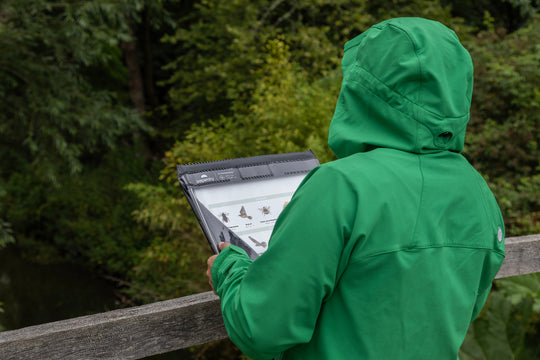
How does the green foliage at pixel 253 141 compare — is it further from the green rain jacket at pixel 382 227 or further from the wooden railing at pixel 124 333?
the green rain jacket at pixel 382 227

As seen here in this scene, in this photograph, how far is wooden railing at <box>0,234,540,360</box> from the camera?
4.33 ft

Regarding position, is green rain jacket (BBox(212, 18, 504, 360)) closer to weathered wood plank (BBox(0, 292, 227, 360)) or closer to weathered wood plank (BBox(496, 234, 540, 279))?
weathered wood plank (BBox(0, 292, 227, 360))

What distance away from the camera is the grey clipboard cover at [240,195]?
128cm

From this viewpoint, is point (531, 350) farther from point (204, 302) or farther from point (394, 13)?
point (394, 13)

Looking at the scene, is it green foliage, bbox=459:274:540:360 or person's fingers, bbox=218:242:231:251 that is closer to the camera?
person's fingers, bbox=218:242:231:251

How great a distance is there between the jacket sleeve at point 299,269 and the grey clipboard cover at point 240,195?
0.29 meters

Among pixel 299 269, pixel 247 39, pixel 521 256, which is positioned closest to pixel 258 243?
pixel 299 269

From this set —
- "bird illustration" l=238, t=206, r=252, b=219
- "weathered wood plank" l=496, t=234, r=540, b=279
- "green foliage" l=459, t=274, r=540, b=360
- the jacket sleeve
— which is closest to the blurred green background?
"green foliage" l=459, t=274, r=540, b=360

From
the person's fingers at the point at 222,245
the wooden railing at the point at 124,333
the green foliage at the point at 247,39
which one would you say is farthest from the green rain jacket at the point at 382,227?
the green foliage at the point at 247,39

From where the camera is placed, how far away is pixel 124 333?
1.42 metres

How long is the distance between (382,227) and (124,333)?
87cm

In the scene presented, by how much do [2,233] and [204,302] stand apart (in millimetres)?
4420

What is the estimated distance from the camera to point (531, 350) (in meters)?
2.80

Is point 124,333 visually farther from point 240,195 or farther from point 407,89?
point 407,89
